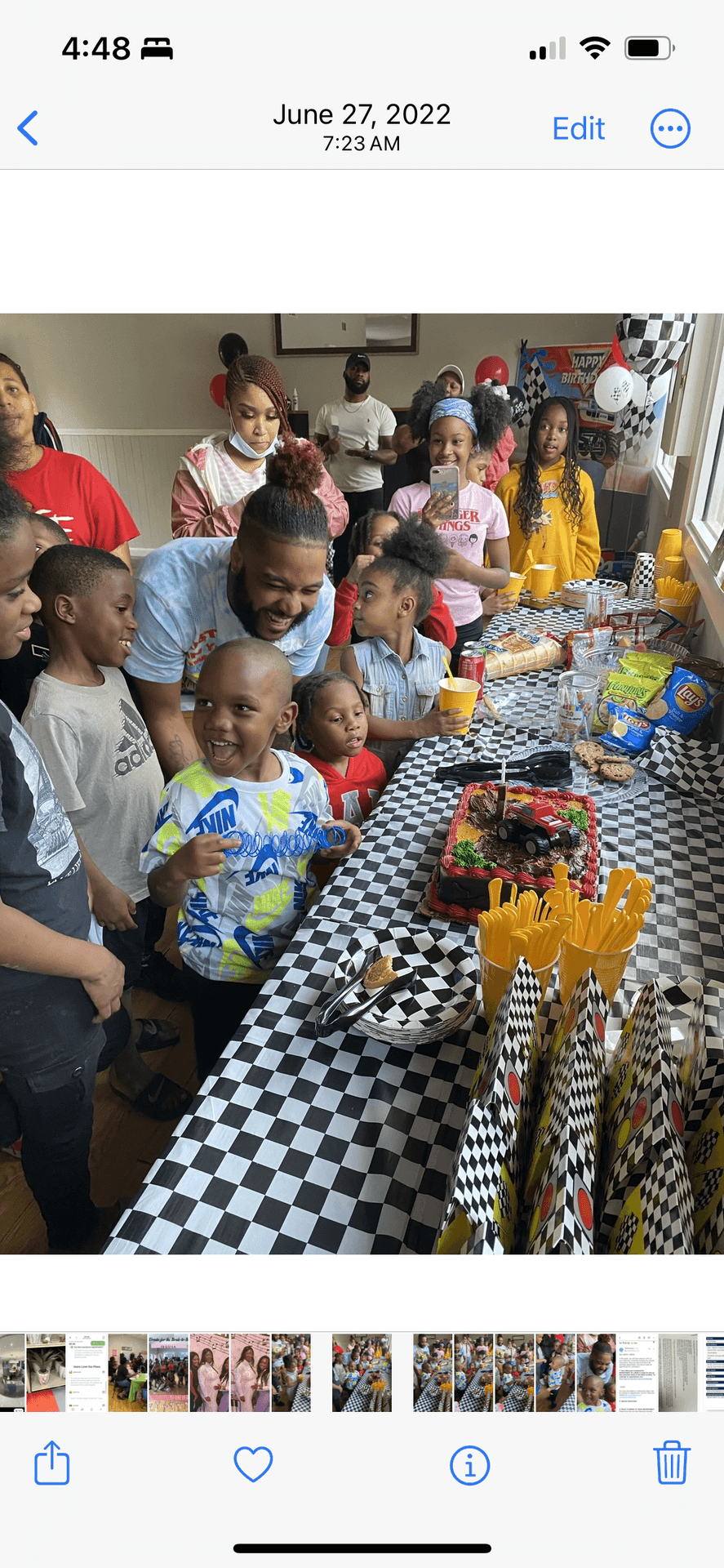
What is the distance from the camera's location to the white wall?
63 centimetres

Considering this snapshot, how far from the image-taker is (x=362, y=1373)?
0.44 m

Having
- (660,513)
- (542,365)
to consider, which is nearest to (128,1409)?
(542,365)

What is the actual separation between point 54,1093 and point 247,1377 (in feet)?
1.62

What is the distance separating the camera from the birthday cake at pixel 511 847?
93 cm

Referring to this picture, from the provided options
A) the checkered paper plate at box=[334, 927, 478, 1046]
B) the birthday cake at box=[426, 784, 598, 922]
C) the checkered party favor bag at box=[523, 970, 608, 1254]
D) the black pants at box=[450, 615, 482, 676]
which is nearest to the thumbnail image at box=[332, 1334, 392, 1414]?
the checkered party favor bag at box=[523, 970, 608, 1254]

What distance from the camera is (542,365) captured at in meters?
1.04

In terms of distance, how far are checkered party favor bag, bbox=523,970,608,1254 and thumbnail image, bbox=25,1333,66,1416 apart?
32 cm

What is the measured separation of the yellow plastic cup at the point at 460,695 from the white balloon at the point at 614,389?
596 mm

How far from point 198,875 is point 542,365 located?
2.97 ft

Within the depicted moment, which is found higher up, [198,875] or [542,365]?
[542,365]
